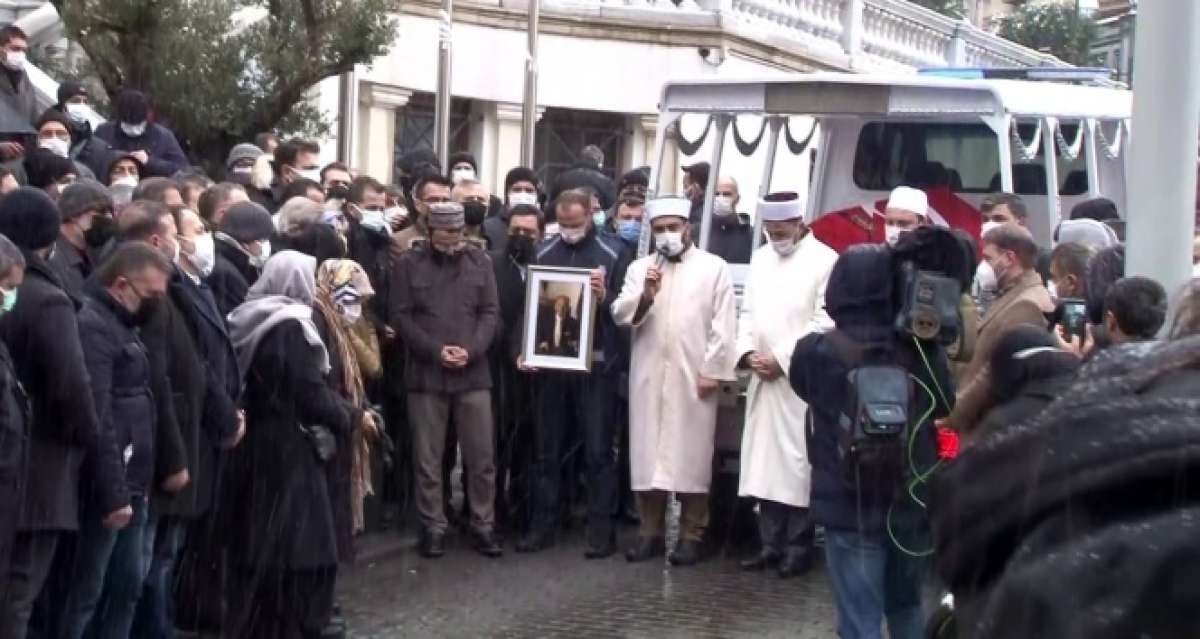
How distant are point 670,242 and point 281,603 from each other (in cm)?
383

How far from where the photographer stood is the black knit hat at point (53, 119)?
11328 millimetres

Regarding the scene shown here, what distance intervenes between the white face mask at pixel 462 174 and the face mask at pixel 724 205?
165cm

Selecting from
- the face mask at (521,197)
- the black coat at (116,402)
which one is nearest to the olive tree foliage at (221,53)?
the face mask at (521,197)

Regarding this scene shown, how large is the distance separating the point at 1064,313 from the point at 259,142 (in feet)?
19.5

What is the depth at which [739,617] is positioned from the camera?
32.7 ft

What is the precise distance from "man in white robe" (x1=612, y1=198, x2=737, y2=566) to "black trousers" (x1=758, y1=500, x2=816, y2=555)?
0.47 metres

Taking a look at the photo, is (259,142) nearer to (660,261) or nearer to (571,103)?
(660,261)

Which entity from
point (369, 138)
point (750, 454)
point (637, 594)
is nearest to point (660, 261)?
point (750, 454)

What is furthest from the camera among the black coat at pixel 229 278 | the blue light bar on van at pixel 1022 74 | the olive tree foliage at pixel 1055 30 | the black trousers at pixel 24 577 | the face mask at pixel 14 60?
the olive tree foliage at pixel 1055 30

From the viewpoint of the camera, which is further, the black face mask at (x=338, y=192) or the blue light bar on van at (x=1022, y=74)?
the blue light bar on van at (x=1022, y=74)

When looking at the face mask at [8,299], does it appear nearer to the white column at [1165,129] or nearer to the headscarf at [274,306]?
the headscarf at [274,306]

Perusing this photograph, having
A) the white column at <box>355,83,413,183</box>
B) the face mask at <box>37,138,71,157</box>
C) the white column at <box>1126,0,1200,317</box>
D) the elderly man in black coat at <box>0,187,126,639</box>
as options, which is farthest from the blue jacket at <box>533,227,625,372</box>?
the white column at <box>355,83,413,183</box>

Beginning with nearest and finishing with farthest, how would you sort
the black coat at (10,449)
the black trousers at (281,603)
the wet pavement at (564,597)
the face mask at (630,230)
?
the black coat at (10,449) → the black trousers at (281,603) → the wet pavement at (564,597) → the face mask at (630,230)

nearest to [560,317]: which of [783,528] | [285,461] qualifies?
[783,528]
